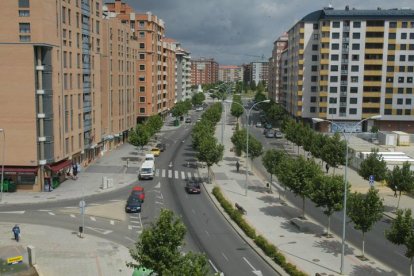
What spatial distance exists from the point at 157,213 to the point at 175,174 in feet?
70.1

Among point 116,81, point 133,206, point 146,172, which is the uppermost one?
point 116,81

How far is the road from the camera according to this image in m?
34.9

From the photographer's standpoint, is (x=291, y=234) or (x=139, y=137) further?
(x=139, y=137)

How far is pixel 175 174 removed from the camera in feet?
225

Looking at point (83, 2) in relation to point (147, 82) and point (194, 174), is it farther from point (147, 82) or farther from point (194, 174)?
point (147, 82)

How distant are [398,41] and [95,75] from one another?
71.0 meters

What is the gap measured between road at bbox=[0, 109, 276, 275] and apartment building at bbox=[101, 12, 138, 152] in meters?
23.2

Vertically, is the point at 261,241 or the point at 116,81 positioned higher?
the point at 116,81

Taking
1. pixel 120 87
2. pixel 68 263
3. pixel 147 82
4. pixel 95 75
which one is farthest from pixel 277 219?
pixel 147 82

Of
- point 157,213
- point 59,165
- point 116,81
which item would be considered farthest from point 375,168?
point 116,81

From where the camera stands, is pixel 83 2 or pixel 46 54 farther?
pixel 83 2

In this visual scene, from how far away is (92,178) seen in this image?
63.5 meters

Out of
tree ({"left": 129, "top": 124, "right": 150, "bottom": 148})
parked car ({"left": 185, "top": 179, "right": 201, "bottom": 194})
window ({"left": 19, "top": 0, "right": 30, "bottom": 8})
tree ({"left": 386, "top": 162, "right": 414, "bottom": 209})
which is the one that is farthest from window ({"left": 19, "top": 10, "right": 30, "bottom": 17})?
tree ({"left": 386, "top": 162, "right": 414, "bottom": 209})

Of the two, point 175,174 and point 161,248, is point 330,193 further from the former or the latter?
point 175,174
